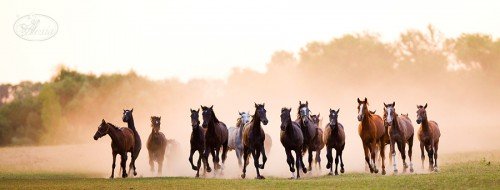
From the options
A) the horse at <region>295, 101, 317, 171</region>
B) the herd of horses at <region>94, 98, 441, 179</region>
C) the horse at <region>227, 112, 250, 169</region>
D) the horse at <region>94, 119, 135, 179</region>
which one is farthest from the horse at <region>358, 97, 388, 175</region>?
the horse at <region>94, 119, 135, 179</region>

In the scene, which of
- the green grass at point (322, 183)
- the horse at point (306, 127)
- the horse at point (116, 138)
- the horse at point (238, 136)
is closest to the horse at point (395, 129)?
the horse at point (306, 127)

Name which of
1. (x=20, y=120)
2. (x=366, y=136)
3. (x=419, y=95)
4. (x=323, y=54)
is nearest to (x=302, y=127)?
(x=366, y=136)

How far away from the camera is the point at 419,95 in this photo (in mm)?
131625

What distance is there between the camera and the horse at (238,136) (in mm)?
36409

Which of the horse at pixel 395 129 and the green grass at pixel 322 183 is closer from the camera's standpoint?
the green grass at pixel 322 183

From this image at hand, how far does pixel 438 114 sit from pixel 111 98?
4956cm

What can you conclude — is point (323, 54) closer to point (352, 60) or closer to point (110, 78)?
point (352, 60)

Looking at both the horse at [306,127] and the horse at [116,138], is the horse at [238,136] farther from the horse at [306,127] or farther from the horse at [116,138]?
the horse at [116,138]

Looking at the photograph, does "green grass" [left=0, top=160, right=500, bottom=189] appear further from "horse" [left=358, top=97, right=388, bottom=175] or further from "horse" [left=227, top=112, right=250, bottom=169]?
"horse" [left=227, top=112, right=250, bottom=169]

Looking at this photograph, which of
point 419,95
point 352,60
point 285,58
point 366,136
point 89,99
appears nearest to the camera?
point 366,136

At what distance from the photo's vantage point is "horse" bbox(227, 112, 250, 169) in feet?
119

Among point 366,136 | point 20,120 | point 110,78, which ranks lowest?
point 366,136

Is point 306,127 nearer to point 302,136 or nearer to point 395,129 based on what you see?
point 302,136

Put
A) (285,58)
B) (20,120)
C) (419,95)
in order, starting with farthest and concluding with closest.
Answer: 1. (285,58)
2. (419,95)
3. (20,120)
